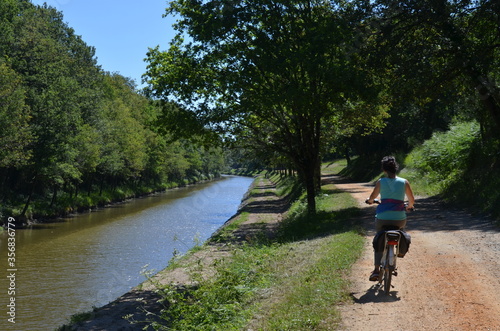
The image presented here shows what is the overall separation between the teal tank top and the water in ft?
16.7

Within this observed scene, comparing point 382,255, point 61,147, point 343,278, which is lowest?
point 343,278

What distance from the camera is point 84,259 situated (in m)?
21.1

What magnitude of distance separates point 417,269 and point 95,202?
4339 cm

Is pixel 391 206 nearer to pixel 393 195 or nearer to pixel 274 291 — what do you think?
pixel 393 195

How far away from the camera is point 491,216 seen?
13.9 metres

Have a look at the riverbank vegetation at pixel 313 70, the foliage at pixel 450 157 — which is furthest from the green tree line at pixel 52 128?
the foliage at pixel 450 157

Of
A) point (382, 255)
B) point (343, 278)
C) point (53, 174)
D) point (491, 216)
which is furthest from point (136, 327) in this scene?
point (53, 174)

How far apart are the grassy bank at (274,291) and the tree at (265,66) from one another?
567cm

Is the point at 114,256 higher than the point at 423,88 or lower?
lower

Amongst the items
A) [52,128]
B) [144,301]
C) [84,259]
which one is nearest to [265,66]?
[144,301]

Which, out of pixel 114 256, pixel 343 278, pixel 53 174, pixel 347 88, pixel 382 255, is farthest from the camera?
pixel 53 174

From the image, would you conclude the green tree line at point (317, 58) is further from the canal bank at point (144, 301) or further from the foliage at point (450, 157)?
the canal bank at point (144, 301)

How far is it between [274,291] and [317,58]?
971cm

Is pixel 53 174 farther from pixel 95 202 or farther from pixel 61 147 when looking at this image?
pixel 95 202
